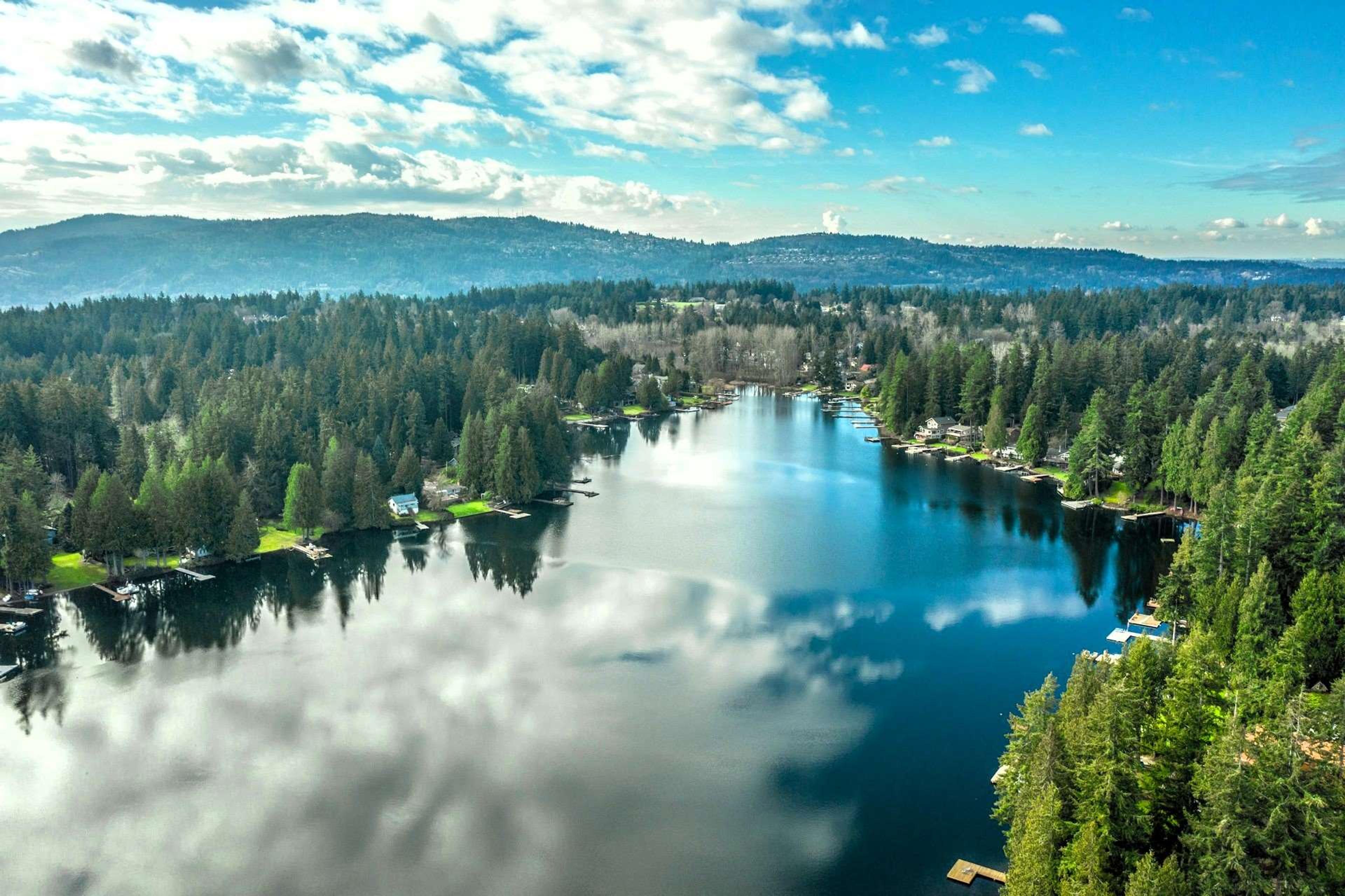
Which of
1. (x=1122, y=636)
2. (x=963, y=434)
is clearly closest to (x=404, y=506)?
(x=1122, y=636)

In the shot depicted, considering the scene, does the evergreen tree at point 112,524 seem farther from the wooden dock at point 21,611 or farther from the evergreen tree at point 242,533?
the evergreen tree at point 242,533

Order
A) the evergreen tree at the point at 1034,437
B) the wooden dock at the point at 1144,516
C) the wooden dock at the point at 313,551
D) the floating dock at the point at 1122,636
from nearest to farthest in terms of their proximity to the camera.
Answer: the floating dock at the point at 1122,636 → the wooden dock at the point at 313,551 → the wooden dock at the point at 1144,516 → the evergreen tree at the point at 1034,437

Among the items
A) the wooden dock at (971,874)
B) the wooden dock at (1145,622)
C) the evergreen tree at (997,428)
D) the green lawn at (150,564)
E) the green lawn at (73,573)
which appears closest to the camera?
the wooden dock at (971,874)

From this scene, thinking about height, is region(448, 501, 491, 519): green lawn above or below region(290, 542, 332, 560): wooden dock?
above

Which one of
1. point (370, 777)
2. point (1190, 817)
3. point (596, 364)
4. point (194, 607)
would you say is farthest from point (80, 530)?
point (596, 364)

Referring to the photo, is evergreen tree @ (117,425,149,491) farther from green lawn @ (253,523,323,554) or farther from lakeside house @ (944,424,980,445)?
lakeside house @ (944,424,980,445)

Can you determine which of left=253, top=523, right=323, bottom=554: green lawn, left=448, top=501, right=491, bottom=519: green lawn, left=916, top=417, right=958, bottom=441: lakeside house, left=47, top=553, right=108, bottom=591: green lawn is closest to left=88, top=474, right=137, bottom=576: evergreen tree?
left=47, top=553, right=108, bottom=591: green lawn

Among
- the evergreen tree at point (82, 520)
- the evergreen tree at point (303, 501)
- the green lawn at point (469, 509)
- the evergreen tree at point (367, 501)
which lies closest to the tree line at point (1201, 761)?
the green lawn at point (469, 509)
